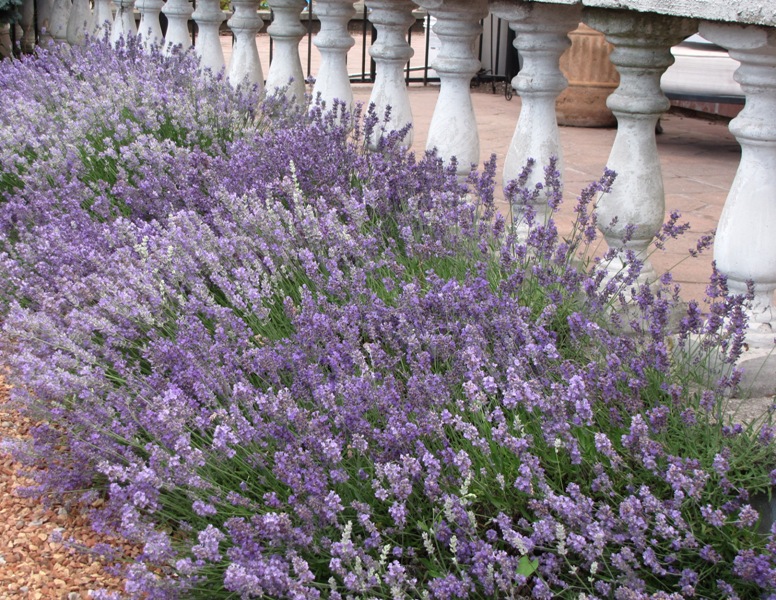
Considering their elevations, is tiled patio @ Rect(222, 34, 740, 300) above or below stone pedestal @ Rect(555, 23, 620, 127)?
below

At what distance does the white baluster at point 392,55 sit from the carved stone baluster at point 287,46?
1.06m

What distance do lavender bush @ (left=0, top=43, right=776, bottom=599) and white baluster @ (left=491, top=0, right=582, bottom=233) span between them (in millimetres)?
280

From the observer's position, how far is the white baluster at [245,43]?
609 cm

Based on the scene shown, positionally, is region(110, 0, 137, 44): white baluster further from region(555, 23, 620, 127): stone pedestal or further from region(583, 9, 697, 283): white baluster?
region(583, 9, 697, 283): white baluster

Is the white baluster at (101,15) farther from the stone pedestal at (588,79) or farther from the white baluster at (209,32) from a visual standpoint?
the stone pedestal at (588,79)

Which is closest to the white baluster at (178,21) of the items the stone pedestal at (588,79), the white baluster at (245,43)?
the white baluster at (245,43)

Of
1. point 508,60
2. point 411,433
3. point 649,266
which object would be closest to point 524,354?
point 411,433

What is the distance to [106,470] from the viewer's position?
2135 millimetres

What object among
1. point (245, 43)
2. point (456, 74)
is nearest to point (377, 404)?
point (456, 74)

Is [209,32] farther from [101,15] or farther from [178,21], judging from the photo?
[101,15]

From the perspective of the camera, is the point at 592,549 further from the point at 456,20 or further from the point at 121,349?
the point at 456,20

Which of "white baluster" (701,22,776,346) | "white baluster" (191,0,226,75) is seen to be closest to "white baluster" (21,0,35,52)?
"white baluster" (191,0,226,75)

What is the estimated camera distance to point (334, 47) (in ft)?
16.4

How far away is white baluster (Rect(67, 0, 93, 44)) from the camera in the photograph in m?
8.94
